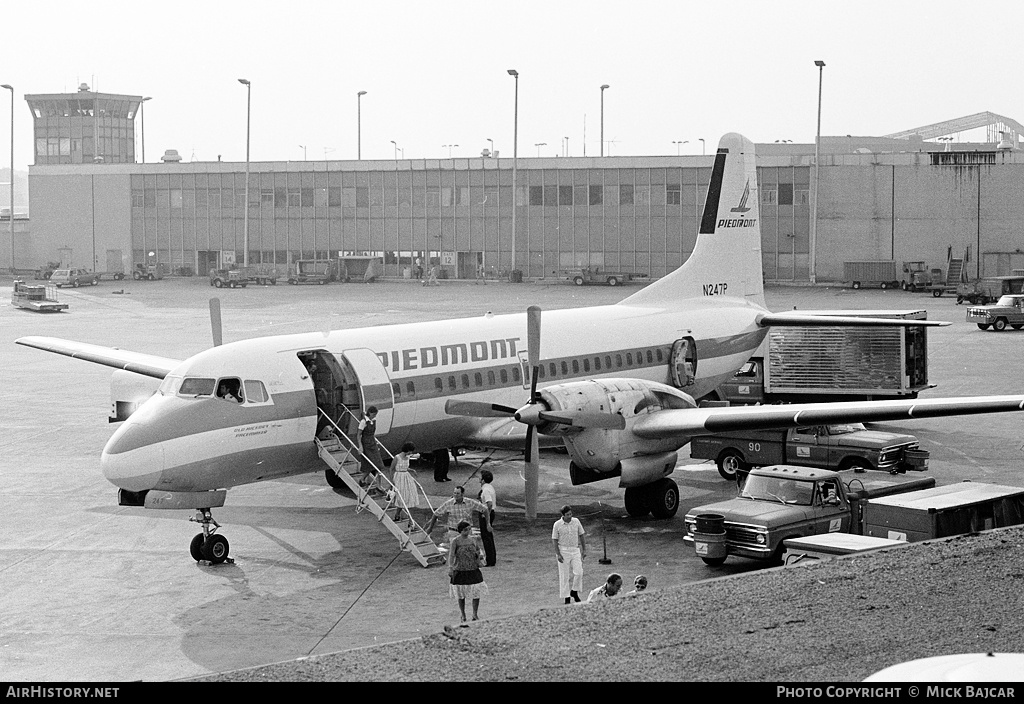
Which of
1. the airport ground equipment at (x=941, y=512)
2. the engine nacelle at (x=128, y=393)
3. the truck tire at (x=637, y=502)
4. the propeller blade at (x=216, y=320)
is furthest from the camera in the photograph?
the engine nacelle at (x=128, y=393)

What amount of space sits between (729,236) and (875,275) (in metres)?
54.1

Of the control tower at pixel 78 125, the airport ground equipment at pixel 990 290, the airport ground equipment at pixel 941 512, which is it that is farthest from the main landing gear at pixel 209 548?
the control tower at pixel 78 125

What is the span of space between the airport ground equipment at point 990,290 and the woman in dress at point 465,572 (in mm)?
62150

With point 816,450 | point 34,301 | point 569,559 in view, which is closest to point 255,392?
point 569,559

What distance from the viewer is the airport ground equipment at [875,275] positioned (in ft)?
273

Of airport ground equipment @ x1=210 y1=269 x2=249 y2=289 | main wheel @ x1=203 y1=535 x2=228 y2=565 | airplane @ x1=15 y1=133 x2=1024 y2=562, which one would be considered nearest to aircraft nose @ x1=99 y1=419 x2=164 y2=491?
airplane @ x1=15 y1=133 x2=1024 y2=562

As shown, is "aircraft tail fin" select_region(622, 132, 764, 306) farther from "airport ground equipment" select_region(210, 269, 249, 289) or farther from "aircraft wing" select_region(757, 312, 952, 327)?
"airport ground equipment" select_region(210, 269, 249, 289)

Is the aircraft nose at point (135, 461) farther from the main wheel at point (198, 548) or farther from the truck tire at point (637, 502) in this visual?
the truck tire at point (637, 502)

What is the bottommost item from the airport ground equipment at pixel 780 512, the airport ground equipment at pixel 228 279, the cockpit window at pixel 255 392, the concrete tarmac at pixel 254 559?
the concrete tarmac at pixel 254 559

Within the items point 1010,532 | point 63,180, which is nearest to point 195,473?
point 1010,532

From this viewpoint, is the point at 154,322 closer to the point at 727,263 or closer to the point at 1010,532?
the point at 727,263

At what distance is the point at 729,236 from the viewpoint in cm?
3309

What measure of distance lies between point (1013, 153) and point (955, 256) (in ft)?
27.1

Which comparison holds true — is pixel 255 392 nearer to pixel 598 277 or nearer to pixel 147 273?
pixel 598 277
